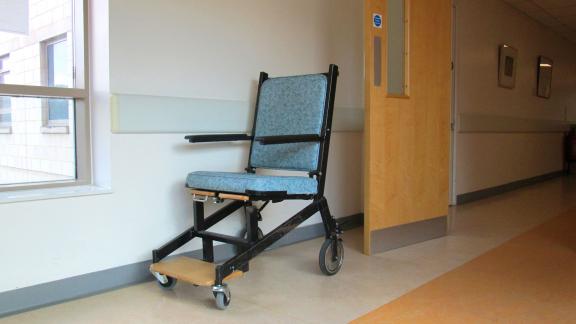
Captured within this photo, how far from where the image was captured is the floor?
207 centimetres

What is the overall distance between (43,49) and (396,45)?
2.27m

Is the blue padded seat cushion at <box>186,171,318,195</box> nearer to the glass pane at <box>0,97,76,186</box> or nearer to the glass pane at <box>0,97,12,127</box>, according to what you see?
the glass pane at <box>0,97,76,186</box>

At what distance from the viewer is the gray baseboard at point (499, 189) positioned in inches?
215

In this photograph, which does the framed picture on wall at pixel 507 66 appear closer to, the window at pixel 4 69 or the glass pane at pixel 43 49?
the glass pane at pixel 43 49

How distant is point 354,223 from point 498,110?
131 inches

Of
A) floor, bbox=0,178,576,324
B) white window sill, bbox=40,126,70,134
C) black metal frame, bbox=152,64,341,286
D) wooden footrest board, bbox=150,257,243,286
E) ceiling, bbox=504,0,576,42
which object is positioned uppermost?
ceiling, bbox=504,0,576,42

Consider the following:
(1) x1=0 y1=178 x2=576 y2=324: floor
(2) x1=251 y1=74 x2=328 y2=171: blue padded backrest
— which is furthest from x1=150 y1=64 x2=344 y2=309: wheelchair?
(1) x1=0 y1=178 x2=576 y2=324: floor

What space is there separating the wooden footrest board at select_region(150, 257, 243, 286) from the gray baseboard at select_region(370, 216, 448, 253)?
→ 1285mm

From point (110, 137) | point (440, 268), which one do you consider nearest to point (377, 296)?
point (440, 268)

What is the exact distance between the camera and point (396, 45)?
337cm

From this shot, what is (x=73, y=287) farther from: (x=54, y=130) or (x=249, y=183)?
(x=249, y=183)

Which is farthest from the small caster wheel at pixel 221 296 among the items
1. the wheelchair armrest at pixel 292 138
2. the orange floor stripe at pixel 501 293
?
the wheelchair armrest at pixel 292 138

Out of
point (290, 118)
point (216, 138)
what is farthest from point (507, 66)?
point (216, 138)

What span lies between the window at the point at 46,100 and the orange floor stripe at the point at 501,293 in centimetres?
169
